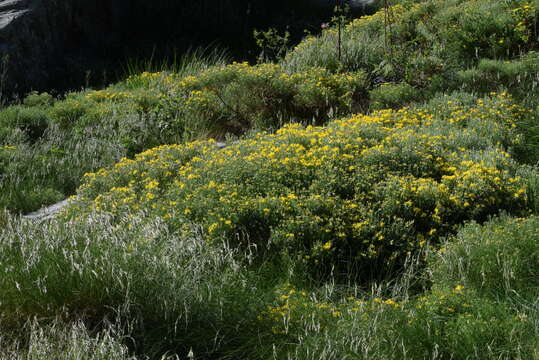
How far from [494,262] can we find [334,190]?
4.62 ft

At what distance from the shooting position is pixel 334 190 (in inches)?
193

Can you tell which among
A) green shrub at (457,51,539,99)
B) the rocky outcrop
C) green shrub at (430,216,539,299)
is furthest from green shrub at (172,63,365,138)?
green shrub at (430,216,539,299)

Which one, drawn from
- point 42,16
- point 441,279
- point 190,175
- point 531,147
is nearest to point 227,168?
point 190,175

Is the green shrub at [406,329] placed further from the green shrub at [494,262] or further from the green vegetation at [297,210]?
the green shrub at [494,262]

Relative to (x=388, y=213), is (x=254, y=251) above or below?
below

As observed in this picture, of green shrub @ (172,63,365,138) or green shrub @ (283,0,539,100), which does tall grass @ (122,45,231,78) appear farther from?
green shrub @ (172,63,365,138)

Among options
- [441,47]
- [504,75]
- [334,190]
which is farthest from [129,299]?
[441,47]

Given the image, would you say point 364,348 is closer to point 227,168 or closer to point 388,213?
point 388,213

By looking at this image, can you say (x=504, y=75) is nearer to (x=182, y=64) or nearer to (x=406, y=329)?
(x=182, y=64)

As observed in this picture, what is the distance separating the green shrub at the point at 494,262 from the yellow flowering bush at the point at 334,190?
482 mm

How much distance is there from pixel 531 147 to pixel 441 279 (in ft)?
8.48

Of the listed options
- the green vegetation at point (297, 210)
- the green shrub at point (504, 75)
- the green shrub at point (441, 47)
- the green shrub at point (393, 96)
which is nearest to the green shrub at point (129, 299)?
the green vegetation at point (297, 210)

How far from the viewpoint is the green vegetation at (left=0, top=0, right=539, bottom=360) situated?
3.42 meters

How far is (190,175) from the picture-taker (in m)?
5.16
